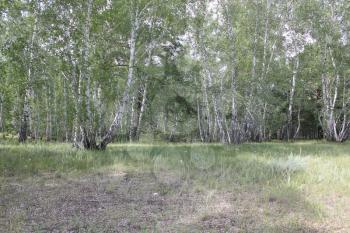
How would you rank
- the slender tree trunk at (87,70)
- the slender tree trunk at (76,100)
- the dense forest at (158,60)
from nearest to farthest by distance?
the slender tree trunk at (76,100) → the slender tree trunk at (87,70) → the dense forest at (158,60)

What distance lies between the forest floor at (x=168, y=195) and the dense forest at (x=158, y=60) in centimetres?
239

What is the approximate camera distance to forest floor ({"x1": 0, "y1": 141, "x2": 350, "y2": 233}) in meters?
3.96

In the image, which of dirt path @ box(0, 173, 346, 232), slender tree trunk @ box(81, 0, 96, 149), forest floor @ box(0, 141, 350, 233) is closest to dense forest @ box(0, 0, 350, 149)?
slender tree trunk @ box(81, 0, 96, 149)

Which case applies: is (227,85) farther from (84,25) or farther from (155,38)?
(84,25)

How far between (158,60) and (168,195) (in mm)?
14211

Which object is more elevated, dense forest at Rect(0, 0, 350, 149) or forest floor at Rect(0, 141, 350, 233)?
dense forest at Rect(0, 0, 350, 149)

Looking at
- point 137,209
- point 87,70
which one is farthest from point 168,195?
point 87,70

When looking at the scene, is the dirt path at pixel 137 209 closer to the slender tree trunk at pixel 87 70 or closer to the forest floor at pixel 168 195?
the forest floor at pixel 168 195

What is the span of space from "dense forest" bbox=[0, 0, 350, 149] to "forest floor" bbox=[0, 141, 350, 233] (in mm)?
2386

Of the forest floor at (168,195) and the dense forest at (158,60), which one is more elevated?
the dense forest at (158,60)

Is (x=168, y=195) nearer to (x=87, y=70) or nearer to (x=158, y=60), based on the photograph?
(x=87, y=70)

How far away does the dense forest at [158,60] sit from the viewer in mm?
9195

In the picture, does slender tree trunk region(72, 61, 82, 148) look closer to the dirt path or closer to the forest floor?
the forest floor

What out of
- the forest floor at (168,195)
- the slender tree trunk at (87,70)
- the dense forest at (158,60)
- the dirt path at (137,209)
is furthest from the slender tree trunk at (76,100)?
the dirt path at (137,209)
